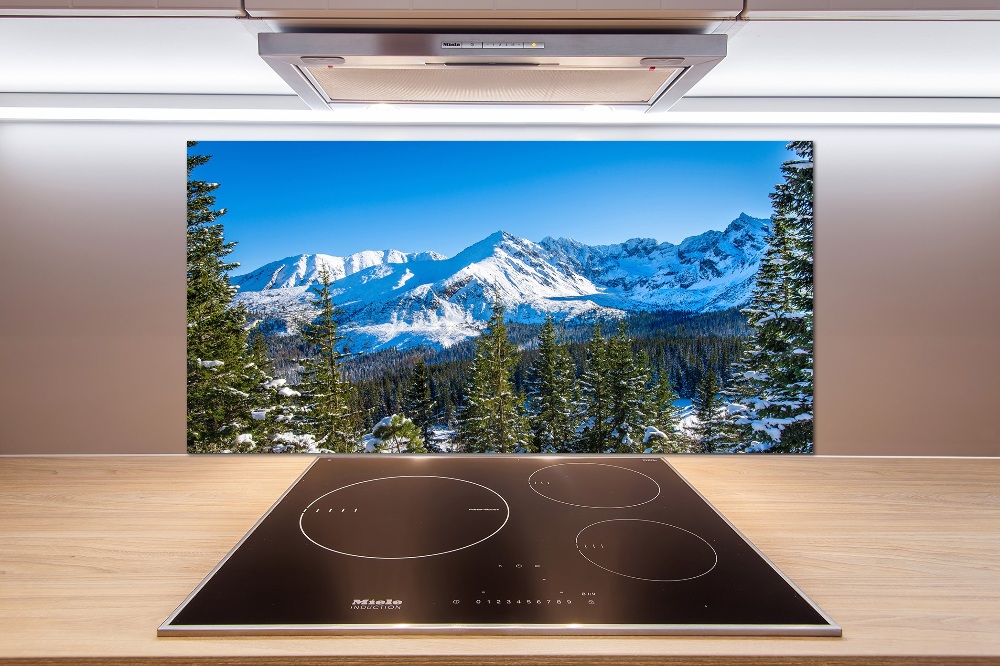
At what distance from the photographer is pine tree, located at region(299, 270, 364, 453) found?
2260 millimetres

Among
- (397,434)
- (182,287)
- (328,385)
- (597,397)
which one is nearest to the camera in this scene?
A: (182,287)

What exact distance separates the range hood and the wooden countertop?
715 mm

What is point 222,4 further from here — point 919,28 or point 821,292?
point 821,292

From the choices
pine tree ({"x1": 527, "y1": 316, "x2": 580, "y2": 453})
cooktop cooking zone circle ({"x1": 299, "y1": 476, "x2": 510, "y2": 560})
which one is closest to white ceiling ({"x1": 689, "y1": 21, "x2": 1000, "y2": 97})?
cooktop cooking zone circle ({"x1": 299, "y1": 476, "x2": 510, "y2": 560})

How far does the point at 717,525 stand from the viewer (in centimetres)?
82

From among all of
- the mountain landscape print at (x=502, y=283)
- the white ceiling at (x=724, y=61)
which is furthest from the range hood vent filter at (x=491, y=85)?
the mountain landscape print at (x=502, y=283)

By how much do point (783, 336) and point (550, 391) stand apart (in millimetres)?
938

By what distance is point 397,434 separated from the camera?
96.2 inches

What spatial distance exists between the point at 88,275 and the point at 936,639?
1784 millimetres

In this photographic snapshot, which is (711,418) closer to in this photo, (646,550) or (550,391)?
(550,391)

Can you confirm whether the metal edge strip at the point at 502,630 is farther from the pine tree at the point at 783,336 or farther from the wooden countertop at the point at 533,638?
the pine tree at the point at 783,336

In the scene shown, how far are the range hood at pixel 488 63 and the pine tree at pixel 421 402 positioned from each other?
1.47 metres

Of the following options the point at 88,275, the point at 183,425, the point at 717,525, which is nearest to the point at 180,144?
the point at 88,275

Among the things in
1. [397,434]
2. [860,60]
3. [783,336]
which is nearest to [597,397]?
[783,336]
